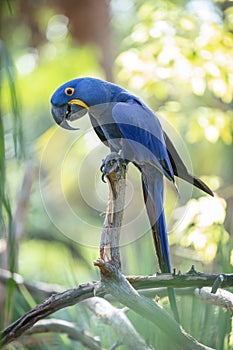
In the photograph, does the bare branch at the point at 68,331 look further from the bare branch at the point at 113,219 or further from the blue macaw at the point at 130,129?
the bare branch at the point at 113,219

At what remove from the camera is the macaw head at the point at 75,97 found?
1420 millimetres

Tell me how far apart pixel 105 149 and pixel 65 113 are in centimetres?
26

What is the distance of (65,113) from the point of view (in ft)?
4.71

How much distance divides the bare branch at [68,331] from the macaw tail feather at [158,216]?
329mm

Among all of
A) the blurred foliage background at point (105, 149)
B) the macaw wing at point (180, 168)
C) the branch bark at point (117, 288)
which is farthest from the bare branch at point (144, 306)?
the macaw wing at point (180, 168)

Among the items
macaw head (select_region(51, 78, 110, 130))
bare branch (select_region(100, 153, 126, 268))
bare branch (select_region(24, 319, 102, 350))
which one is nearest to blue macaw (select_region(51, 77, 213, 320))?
macaw head (select_region(51, 78, 110, 130))

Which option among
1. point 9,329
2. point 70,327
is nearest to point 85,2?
point 70,327

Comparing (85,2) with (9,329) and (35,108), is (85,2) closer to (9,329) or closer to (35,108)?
(35,108)

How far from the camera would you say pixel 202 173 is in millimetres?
2879

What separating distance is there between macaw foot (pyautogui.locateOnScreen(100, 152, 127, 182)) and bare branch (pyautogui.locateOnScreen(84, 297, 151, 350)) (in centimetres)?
35

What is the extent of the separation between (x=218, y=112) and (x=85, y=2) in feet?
4.90

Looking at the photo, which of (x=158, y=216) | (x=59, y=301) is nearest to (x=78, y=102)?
(x=158, y=216)

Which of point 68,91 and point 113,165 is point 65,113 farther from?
point 113,165

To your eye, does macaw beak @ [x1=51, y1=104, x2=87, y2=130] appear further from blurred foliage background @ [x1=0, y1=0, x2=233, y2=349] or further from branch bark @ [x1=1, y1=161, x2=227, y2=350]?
branch bark @ [x1=1, y1=161, x2=227, y2=350]
